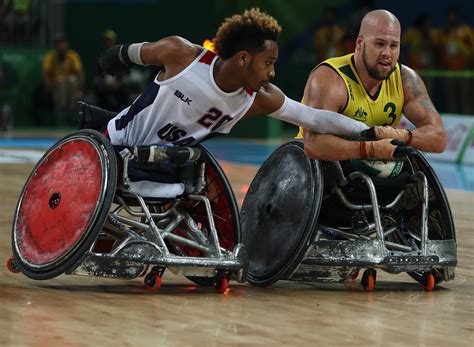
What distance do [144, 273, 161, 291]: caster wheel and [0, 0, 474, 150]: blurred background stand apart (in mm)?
16109

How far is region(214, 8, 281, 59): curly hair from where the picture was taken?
23.1ft

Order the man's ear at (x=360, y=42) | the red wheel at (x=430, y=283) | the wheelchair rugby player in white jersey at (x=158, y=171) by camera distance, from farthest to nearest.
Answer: the man's ear at (x=360, y=42) < the red wheel at (x=430, y=283) < the wheelchair rugby player in white jersey at (x=158, y=171)

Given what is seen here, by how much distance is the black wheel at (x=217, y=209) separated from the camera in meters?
7.32

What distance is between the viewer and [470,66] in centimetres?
2356

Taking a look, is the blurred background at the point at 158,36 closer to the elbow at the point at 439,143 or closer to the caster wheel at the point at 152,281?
the elbow at the point at 439,143

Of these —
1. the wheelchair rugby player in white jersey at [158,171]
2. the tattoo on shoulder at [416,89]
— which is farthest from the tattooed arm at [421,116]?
the wheelchair rugby player in white jersey at [158,171]

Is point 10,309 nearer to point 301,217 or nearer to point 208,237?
point 208,237

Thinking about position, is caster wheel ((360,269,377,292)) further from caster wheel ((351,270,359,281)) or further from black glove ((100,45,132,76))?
black glove ((100,45,132,76))

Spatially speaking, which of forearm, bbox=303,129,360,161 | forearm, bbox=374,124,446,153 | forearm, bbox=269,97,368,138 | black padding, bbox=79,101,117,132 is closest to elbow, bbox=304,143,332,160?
forearm, bbox=303,129,360,161

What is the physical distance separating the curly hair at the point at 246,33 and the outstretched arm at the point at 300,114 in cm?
35

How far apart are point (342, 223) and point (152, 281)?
4.31 feet

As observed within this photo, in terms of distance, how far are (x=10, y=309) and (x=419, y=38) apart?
18.2m

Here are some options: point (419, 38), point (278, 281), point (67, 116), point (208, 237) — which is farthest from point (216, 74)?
point (67, 116)

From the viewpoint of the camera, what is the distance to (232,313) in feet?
21.2
